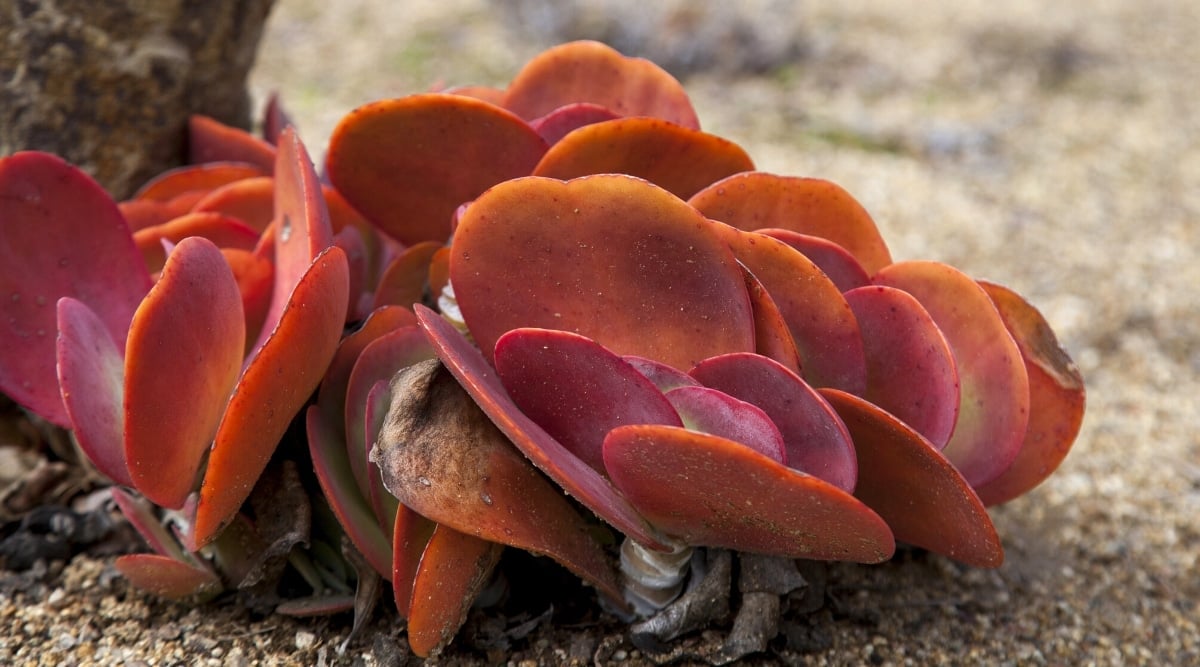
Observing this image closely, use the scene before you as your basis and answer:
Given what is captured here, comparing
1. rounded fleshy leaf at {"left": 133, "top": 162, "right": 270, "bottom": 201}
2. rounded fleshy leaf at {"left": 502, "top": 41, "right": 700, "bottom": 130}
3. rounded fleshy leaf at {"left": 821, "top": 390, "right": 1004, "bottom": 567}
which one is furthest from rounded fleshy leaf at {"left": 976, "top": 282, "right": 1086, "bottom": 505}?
rounded fleshy leaf at {"left": 133, "top": 162, "right": 270, "bottom": 201}

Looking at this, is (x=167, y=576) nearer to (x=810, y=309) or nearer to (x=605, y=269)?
(x=605, y=269)

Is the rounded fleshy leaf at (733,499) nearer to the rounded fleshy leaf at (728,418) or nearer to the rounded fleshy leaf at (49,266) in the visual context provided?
the rounded fleshy leaf at (728,418)

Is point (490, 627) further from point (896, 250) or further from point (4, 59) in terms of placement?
point (896, 250)

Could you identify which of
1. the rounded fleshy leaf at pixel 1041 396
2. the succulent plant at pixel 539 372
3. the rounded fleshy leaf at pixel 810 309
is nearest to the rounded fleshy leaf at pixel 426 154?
the succulent plant at pixel 539 372

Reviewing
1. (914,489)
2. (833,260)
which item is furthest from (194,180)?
(914,489)

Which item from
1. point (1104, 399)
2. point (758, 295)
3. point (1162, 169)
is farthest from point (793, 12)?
point (758, 295)

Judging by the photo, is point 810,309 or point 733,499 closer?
point 733,499
